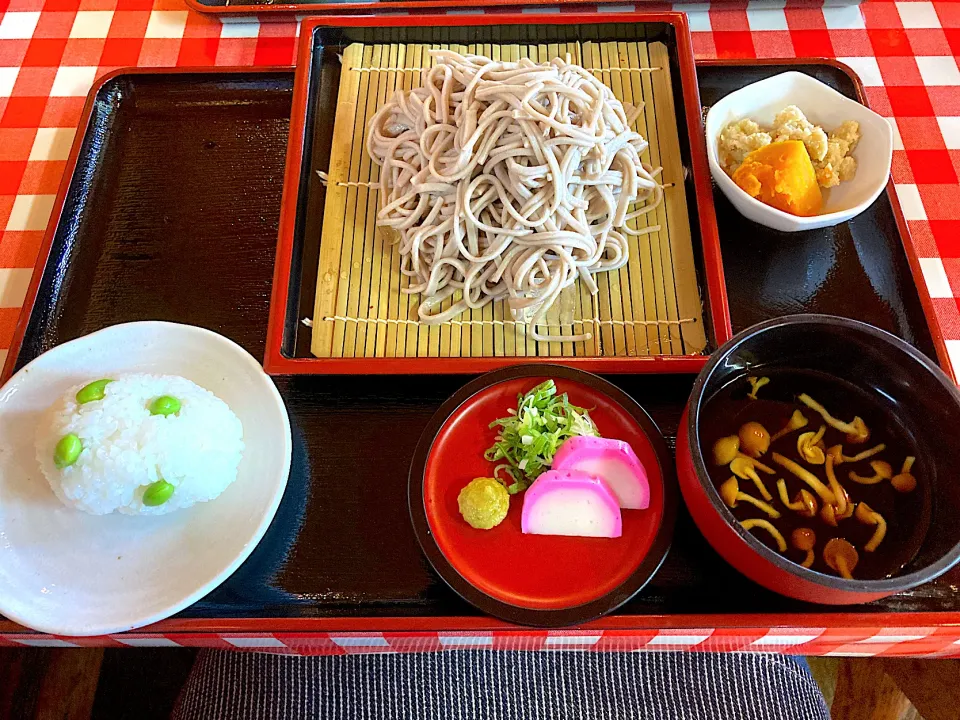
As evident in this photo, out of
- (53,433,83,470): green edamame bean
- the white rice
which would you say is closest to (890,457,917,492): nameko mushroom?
the white rice

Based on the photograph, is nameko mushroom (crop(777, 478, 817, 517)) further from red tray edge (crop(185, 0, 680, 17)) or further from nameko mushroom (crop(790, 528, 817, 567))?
red tray edge (crop(185, 0, 680, 17))

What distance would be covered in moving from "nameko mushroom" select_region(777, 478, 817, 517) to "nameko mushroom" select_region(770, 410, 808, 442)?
10 centimetres

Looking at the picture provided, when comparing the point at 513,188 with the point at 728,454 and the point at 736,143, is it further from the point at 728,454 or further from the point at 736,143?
the point at 728,454

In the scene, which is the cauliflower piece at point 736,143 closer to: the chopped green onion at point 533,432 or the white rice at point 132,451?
the chopped green onion at point 533,432

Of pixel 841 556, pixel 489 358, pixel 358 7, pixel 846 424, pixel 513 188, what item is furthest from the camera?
pixel 358 7

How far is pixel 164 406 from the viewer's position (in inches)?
50.4

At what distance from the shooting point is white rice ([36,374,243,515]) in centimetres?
124

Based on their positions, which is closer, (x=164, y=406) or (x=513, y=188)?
(x=164, y=406)

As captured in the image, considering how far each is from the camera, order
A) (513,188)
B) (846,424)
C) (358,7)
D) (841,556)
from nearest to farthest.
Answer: (841,556) < (846,424) < (513,188) < (358,7)

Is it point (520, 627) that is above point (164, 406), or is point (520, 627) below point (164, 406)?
below

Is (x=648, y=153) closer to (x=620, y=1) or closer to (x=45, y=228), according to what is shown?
(x=620, y=1)

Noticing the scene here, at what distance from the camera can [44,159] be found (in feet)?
6.31

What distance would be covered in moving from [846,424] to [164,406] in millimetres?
1282

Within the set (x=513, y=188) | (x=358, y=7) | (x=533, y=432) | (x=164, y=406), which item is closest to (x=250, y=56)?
(x=358, y=7)
